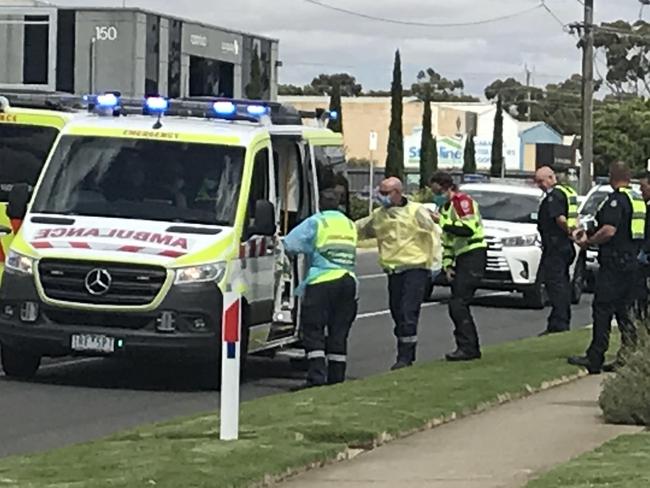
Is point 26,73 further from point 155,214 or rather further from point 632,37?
point 155,214

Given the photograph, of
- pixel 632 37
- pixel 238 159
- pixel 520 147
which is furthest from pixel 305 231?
pixel 520 147

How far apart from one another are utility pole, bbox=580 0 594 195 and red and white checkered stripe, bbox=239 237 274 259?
33.5 metres

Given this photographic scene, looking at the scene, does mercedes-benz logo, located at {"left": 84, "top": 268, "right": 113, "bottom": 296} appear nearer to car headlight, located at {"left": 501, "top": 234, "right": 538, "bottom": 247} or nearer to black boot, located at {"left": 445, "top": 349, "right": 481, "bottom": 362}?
black boot, located at {"left": 445, "top": 349, "right": 481, "bottom": 362}

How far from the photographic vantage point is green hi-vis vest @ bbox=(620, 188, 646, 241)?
15.3 meters

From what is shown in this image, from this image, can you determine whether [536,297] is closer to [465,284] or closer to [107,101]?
[465,284]

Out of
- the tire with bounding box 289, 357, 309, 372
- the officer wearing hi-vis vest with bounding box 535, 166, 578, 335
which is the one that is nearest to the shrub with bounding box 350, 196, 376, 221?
the officer wearing hi-vis vest with bounding box 535, 166, 578, 335

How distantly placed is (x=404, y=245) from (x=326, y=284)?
5.35ft

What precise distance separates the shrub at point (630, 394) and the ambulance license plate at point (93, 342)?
14.5 ft

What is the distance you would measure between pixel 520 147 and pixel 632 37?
15772 mm

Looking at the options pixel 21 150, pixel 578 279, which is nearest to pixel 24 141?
pixel 21 150

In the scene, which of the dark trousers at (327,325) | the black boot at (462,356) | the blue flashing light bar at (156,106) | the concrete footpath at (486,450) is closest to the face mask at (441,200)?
the black boot at (462,356)

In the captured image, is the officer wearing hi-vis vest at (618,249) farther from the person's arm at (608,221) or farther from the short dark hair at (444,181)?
the short dark hair at (444,181)

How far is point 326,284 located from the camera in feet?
49.0

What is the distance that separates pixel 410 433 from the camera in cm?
1201
